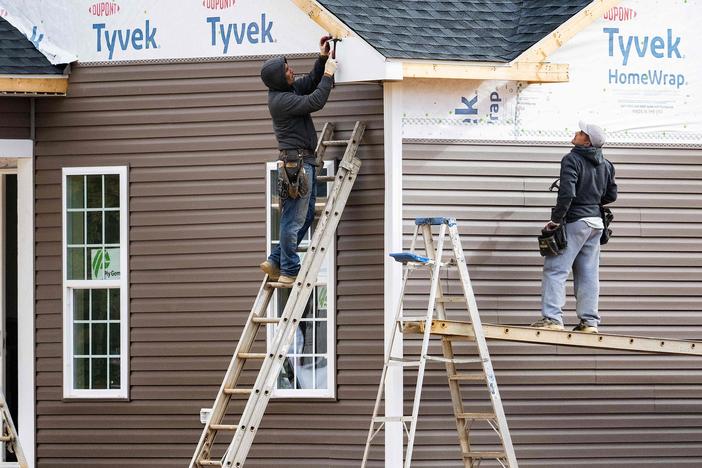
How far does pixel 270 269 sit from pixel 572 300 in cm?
258

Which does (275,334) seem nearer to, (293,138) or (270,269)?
(270,269)

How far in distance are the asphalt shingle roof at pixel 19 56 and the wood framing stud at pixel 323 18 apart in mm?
2286

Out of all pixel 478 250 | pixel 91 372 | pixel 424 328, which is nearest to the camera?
pixel 424 328

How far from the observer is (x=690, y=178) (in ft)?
38.5

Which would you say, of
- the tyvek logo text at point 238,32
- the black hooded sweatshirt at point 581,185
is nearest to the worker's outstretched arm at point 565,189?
the black hooded sweatshirt at point 581,185

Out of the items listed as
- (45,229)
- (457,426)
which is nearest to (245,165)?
(45,229)

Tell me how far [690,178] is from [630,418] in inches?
83.6

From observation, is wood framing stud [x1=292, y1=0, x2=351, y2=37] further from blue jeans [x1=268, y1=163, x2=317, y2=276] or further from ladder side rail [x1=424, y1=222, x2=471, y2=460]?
ladder side rail [x1=424, y1=222, x2=471, y2=460]

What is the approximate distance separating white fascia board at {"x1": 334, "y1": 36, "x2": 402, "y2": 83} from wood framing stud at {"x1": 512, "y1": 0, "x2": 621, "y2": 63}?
1.10 meters

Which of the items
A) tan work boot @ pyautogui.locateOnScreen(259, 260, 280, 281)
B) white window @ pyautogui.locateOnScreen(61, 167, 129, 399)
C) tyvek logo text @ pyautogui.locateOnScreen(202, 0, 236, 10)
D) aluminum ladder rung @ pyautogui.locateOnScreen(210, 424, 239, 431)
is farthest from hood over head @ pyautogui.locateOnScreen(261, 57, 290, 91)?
aluminum ladder rung @ pyautogui.locateOnScreen(210, 424, 239, 431)

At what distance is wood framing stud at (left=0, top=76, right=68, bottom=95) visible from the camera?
11.7 metres

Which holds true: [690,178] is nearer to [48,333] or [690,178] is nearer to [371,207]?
[371,207]

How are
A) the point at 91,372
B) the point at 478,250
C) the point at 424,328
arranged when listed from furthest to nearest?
the point at 91,372
the point at 478,250
the point at 424,328

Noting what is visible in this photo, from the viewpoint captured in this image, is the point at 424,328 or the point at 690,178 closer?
the point at 424,328
